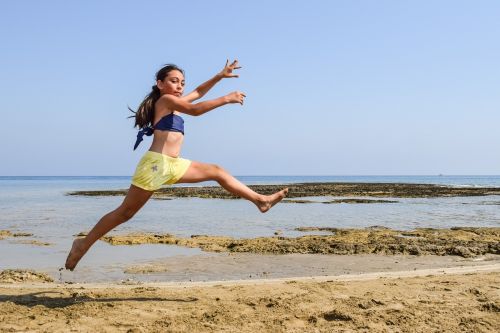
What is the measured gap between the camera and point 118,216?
4.88 metres

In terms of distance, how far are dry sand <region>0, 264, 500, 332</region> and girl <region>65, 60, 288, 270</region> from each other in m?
0.74

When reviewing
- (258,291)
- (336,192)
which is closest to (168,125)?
(258,291)

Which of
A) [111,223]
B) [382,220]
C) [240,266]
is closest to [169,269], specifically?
[240,266]

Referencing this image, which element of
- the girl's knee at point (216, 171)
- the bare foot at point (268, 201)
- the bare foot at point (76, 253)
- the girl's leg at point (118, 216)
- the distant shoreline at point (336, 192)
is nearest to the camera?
the girl's leg at point (118, 216)

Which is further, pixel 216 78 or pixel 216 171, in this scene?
pixel 216 78

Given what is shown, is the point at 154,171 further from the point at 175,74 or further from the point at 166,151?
the point at 175,74

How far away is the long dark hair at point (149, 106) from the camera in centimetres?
501

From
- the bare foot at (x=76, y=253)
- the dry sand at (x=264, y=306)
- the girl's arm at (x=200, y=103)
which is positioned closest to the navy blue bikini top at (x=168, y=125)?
the girl's arm at (x=200, y=103)

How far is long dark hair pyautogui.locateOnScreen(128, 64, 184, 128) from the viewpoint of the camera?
197 inches

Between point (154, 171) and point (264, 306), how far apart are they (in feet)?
5.99

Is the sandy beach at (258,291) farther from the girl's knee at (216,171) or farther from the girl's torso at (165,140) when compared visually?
the girl's torso at (165,140)

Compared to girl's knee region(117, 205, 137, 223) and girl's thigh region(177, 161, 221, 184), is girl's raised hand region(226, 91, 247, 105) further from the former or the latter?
girl's knee region(117, 205, 137, 223)

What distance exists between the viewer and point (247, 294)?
5812 mm

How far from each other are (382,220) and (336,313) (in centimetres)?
1513
